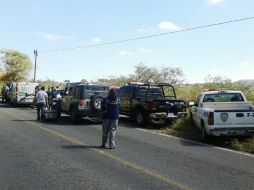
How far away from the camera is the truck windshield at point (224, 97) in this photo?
56.7 feet

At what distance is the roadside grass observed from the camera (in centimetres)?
1419

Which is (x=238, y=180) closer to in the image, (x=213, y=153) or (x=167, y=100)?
(x=213, y=153)

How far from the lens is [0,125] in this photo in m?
20.4

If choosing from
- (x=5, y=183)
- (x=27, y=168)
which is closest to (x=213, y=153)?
(x=27, y=168)

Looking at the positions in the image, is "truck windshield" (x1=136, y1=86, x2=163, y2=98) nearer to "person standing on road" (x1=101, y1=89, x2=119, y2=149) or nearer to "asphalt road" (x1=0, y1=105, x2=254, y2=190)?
"asphalt road" (x1=0, y1=105, x2=254, y2=190)

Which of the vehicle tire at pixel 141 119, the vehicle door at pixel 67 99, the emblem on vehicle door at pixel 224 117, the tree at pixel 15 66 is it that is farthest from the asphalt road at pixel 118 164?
the tree at pixel 15 66

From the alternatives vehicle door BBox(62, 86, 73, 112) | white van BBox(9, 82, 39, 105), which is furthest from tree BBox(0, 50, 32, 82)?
vehicle door BBox(62, 86, 73, 112)

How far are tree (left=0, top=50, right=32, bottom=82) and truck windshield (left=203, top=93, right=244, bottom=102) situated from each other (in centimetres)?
6562

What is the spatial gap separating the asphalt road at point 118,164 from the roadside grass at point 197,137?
0.77 metres

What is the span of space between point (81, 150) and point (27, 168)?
294 cm

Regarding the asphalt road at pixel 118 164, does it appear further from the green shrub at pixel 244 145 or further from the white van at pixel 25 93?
the white van at pixel 25 93

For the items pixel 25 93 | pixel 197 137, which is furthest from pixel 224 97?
pixel 25 93

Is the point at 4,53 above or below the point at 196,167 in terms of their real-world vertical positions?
above

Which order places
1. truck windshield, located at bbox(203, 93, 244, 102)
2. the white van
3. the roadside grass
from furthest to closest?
the white van < truck windshield, located at bbox(203, 93, 244, 102) < the roadside grass
